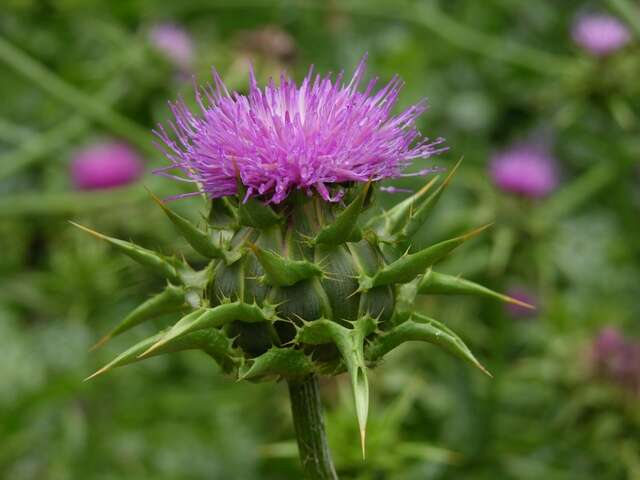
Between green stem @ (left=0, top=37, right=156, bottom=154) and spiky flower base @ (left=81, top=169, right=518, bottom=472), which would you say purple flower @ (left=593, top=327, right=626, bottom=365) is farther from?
green stem @ (left=0, top=37, right=156, bottom=154)

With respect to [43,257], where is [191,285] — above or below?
below

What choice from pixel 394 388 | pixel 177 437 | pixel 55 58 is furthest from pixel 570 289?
pixel 55 58

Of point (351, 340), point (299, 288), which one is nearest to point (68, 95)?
point (299, 288)

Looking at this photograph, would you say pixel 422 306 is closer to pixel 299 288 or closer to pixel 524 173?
pixel 524 173


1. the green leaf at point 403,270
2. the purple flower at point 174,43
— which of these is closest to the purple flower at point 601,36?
the purple flower at point 174,43

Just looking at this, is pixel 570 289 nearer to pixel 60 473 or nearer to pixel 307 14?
pixel 307 14
